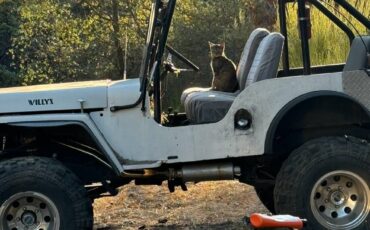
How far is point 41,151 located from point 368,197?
257 cm

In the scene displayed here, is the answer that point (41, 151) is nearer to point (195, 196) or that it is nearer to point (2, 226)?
point (2, 226)

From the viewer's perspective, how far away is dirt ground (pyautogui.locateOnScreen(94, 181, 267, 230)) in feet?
20.5

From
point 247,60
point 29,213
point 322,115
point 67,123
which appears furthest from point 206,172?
point 29,213

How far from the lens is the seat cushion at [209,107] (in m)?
5.27

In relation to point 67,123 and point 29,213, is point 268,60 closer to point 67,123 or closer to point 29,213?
point 67,123

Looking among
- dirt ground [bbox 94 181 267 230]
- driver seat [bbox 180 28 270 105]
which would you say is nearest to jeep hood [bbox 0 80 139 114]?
driver seat [bbox 180 28 270 105]

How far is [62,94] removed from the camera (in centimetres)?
518

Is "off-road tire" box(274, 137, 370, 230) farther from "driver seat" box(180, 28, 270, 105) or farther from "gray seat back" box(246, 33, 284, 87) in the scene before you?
"driver seat" box(180, 28, 270, 105)

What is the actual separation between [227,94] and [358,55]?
3.62 feet

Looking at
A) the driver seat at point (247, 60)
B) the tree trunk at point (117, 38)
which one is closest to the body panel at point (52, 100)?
the driver seat at point (247, 60)

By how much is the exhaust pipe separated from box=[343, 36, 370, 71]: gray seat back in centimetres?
125

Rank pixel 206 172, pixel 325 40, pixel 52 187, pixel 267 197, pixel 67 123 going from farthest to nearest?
pixel 325 40, pixel 267 197, pixel 206 172, pixel 67 123, pixel 52 187

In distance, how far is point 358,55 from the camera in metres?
5.36

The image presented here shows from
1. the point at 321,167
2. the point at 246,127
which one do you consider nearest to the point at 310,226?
the point at 321,167
